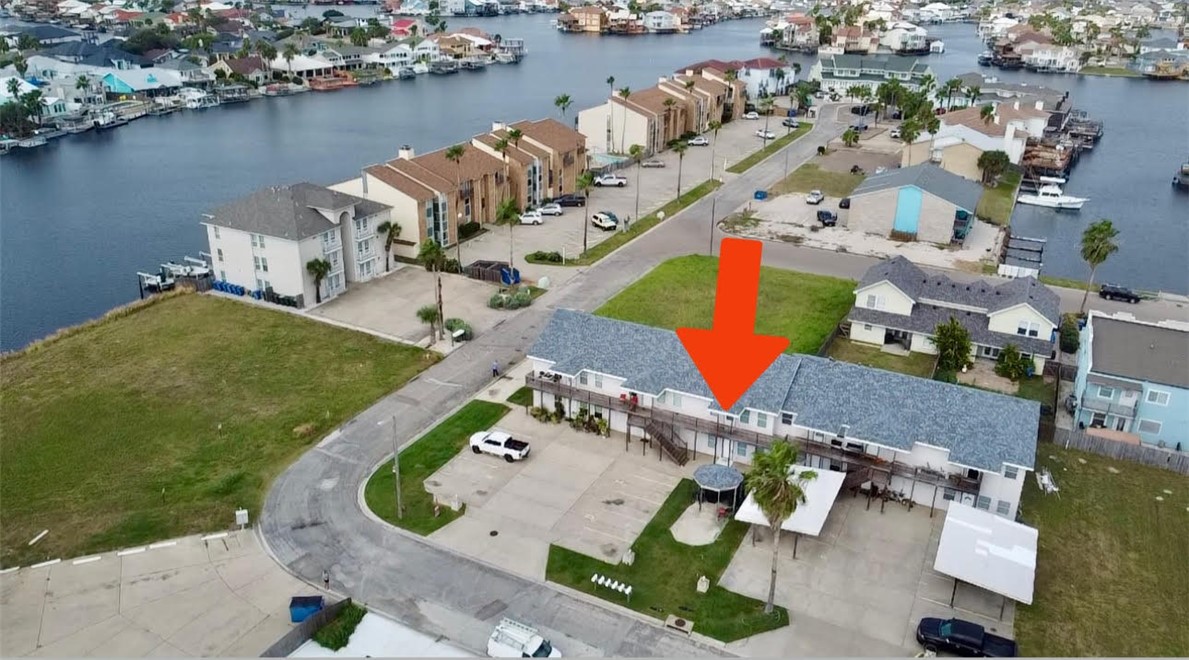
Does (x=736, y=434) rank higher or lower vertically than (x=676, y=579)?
higher

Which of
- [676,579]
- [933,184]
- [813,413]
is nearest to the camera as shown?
[676,579]

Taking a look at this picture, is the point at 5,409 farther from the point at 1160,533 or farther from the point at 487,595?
the point at 1160,533

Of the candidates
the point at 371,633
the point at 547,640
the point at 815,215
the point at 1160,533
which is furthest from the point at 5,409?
the point at 815,215

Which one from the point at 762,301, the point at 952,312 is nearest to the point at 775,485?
the point at 952,312

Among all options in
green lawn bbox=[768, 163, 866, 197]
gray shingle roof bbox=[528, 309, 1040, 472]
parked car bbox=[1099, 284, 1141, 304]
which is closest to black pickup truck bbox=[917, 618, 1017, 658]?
gray shingle roof bbox=[528, 309, 1040, 472]

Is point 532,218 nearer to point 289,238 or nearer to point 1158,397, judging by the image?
point 289,238

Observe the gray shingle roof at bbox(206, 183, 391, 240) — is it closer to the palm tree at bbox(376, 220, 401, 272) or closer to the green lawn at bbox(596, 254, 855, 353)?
the palm tree at bbox(376, 220, 401, 272)

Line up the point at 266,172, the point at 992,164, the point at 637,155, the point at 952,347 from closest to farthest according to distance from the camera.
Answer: the point at 952,347 → the point at 992,164 → the point at 637,155 → the point at 266,172
